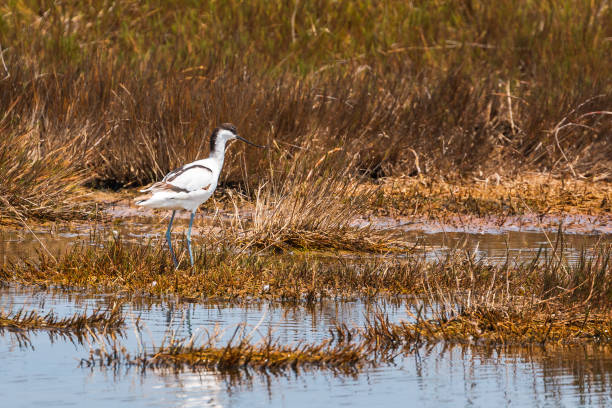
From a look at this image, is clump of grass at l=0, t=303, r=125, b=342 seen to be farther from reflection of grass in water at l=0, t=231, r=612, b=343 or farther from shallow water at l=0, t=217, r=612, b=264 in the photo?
shallow water at l=0, t=217, r=612, b=264

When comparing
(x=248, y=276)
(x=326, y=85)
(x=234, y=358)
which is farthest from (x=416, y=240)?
(x=234, y=358)

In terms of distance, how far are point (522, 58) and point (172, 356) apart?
13.0 m

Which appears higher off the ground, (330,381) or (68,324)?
(68,324)

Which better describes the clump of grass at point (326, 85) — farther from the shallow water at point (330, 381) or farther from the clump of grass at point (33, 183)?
the shallow water at point (330, 381)

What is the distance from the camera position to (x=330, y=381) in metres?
5.51

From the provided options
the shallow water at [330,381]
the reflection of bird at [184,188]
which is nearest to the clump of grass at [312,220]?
the reflection of bird at [184,188]

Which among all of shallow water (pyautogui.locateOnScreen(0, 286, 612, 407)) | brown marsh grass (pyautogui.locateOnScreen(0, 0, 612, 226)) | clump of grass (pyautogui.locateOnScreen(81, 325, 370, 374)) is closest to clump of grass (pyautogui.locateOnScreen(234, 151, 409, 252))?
brown marsh grass (pyautogui.locateOnScreen(0, 0, 612, 226))

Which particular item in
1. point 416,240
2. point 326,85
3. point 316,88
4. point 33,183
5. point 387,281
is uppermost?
point 326,85

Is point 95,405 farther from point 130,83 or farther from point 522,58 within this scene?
point 522,58

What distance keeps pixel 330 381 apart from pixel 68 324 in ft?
6.00

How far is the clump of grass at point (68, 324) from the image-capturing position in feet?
21.1

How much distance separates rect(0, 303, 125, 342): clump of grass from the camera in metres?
6.43

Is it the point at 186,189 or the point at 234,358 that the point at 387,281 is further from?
the point at 234,358

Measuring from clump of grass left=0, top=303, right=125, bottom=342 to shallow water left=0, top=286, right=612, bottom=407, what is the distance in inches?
5.0
